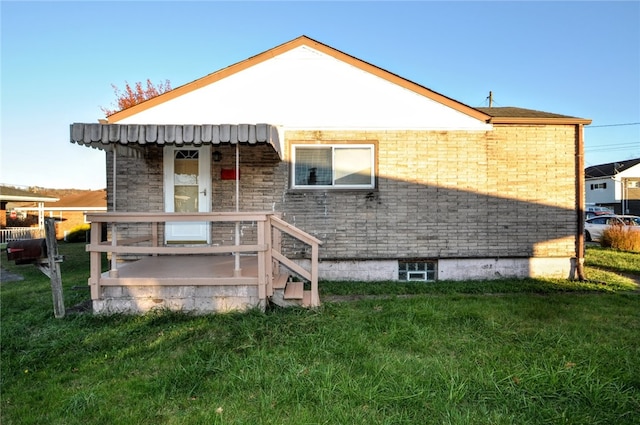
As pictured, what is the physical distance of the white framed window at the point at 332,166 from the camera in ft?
24.1

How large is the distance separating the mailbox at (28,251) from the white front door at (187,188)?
225cm

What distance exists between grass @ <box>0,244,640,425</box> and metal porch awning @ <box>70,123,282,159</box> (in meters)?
2.53

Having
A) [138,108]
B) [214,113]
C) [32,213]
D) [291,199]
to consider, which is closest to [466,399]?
[291,199]

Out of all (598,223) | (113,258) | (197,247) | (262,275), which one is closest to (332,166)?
(262,275)

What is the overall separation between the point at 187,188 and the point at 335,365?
535 cm

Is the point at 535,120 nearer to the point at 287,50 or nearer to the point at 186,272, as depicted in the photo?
the point at 287,50

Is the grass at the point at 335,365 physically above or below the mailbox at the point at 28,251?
below

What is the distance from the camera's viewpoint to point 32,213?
25.8 metres

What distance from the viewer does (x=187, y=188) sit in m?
7.37

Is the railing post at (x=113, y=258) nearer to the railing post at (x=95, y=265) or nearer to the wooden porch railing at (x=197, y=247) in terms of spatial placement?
the wooden porch railing at (x=197, y=247)

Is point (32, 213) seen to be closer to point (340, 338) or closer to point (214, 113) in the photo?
point (214, 113)

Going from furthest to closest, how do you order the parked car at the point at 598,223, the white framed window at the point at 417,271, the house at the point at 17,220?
the house at the point at 17,220
the parked car at the point at 598,223
the white framed window at the point at 417,271

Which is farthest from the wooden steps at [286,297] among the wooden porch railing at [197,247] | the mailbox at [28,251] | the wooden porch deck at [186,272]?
the mailbox at [28,251]

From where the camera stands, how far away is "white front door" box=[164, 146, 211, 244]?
7.28m
